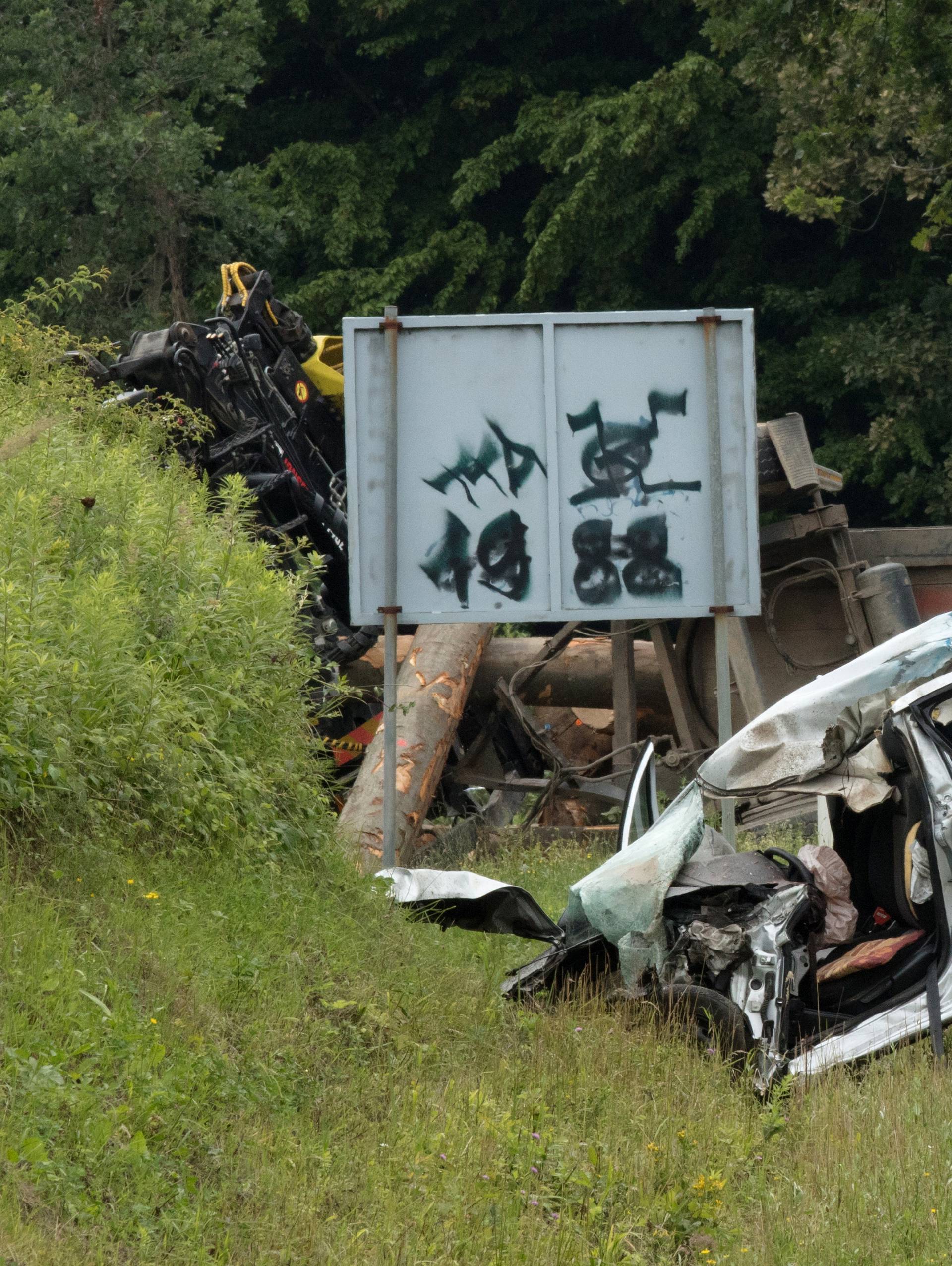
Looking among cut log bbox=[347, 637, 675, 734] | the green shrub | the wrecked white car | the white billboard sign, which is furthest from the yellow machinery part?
the wrecked white car

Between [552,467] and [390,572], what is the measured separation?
0.93 m

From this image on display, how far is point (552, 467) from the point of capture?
6879 millimetres

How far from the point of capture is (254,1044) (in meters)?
4.38

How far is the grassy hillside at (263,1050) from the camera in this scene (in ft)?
11.5

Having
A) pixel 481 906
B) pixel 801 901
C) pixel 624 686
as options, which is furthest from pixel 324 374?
pixel 801 901

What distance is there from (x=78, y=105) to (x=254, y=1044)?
55.4 ft

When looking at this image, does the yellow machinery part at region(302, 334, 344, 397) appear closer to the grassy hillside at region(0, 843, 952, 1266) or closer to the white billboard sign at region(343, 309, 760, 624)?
the white billboard sign at region(343, 309, 760, 624)

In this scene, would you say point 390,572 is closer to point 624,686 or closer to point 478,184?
point 624,686

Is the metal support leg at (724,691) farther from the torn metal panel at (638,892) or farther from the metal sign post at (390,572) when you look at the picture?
the metal sign post at (390,572)

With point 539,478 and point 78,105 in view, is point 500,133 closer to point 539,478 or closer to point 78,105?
point 78,105

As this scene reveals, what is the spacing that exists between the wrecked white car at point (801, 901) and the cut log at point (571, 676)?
6.00 metres

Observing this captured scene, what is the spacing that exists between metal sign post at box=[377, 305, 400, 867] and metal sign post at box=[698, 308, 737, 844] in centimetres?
149

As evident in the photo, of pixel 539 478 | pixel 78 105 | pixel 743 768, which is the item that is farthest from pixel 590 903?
pixel 78 105

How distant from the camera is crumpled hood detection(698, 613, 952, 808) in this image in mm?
5113
